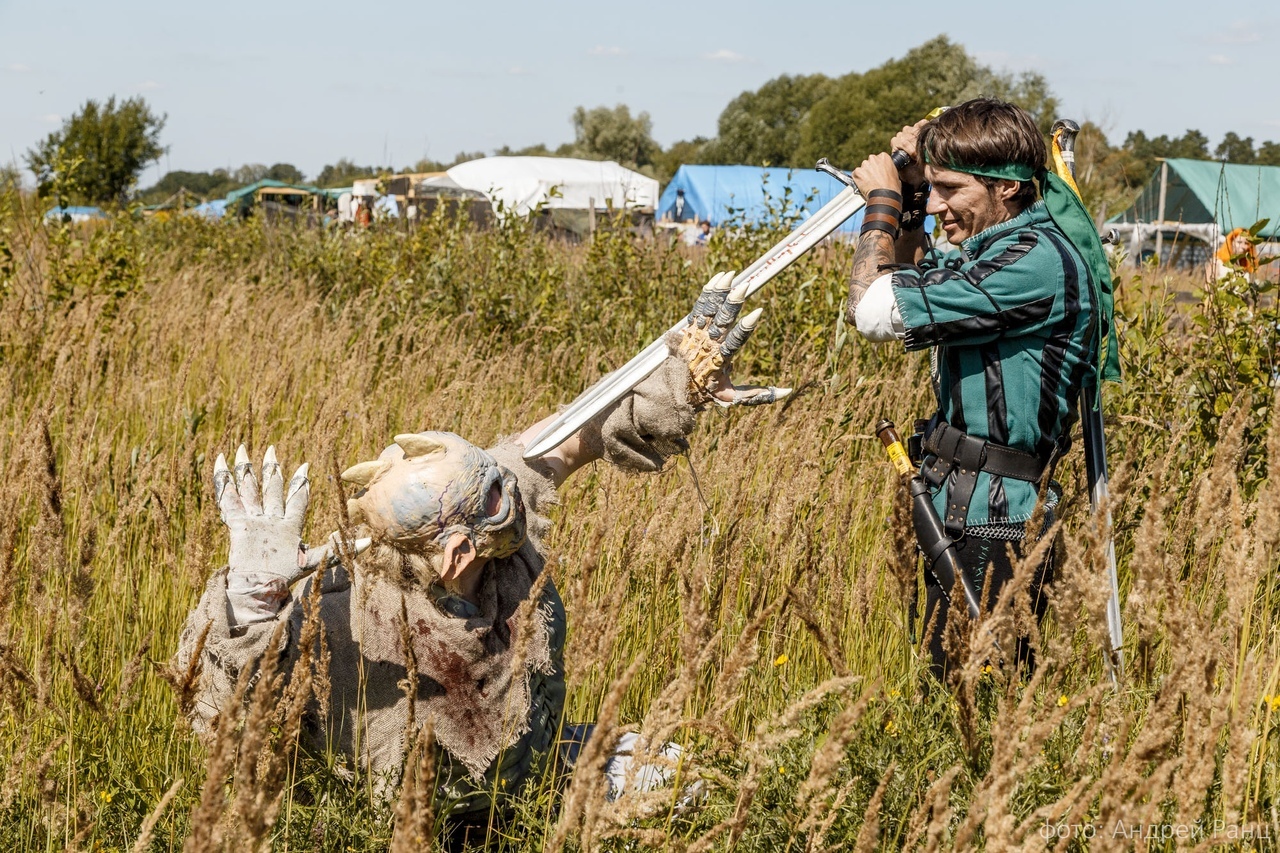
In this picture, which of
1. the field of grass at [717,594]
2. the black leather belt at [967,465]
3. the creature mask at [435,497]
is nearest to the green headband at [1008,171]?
the black leather belt at [967,465]

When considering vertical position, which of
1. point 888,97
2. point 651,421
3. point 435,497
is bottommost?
point 435,497

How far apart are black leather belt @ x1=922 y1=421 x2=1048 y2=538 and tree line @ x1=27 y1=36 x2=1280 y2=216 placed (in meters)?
1.26

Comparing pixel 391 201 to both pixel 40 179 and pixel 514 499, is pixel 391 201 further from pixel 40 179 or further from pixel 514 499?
pixel 514 499

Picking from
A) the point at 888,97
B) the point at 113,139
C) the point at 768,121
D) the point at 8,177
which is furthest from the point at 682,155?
the point at 8,177

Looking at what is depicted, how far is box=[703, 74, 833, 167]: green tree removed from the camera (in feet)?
195

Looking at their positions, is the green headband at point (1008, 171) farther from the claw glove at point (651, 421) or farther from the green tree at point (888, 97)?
the green tree at point (888, 97)

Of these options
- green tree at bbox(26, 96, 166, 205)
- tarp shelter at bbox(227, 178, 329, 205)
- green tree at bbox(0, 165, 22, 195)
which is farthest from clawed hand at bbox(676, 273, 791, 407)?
green tree at bbox(26, 96, 166, 205)

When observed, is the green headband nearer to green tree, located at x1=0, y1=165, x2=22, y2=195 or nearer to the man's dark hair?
the man's dark hair

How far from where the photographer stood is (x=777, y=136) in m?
63.0

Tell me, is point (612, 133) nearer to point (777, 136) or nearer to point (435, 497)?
point (777, 136)

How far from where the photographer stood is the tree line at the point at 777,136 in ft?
21.8

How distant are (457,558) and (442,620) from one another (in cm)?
15

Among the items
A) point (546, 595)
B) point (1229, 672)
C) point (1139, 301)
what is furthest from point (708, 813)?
point (1139, 301)

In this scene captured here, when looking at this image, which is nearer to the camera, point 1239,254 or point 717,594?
point 717,594
